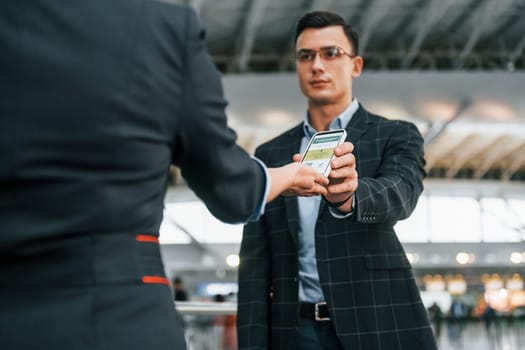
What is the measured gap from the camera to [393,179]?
2648 mm

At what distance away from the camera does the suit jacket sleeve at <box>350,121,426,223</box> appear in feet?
8.10

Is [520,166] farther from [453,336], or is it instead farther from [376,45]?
[453,336]

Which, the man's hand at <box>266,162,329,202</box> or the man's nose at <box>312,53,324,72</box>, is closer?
the man's hand at <box>266,162,329,202</box>

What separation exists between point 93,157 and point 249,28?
20.2 meters

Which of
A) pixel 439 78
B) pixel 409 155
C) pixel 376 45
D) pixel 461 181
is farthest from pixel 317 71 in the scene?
pixel 461 181

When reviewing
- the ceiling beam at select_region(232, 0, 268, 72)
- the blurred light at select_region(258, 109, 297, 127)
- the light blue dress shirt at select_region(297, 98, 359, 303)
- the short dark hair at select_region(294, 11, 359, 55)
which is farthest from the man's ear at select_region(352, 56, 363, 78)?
the blurred light at select_region(258, 109, 297, 127)

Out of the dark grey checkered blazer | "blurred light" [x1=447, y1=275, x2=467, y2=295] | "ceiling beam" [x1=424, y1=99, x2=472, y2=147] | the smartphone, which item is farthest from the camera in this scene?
"blurred light" [x1=447, y1=275, x2=467, y2=295]

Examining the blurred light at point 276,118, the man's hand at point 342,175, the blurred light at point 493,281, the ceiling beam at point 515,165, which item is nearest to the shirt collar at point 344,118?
the man's hand at point 342,175

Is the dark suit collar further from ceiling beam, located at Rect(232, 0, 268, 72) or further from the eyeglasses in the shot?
ceiling beam, located at Rect(232, 0, 268, 72)

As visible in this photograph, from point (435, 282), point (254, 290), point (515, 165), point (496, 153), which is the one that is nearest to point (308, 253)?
point (254, 290)

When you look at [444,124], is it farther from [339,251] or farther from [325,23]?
[339,251]

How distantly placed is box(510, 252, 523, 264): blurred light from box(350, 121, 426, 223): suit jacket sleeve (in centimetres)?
3663

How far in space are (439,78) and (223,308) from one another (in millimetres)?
18552

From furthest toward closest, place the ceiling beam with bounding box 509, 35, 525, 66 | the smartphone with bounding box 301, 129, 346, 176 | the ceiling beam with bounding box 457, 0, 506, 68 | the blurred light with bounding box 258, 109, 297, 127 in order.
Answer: the ceiling beam with bounding box 509, 35, 525, 66
the blurred light with bounding box 258, 109, 297, 127
the ceiling beam with bounding box 457, 0, 506, 68
the smartphone with bounding box 301, 129, 346, 176
